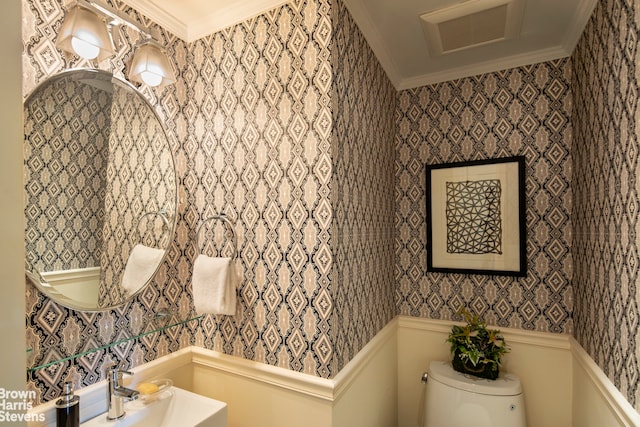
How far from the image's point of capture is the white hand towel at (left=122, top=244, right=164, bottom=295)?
1.26m

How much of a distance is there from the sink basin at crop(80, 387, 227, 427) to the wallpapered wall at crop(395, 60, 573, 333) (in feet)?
4.35

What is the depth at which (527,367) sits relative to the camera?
1.76m

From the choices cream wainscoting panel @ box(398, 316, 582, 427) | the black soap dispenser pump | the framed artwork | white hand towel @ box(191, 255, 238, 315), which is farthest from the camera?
the framed artwork

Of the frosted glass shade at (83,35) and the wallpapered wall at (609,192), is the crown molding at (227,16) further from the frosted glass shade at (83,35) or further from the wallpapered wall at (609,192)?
the wallpapered wall at (609,192)

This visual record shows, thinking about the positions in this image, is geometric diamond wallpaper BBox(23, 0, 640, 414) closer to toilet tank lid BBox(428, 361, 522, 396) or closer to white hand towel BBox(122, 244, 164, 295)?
white hand towel BBox(122, 244, 164, 295)

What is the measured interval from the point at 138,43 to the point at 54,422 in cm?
139

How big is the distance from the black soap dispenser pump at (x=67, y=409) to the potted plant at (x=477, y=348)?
1.74m

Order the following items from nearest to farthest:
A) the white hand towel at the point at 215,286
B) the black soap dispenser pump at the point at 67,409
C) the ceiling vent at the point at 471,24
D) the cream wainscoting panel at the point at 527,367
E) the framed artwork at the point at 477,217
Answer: the black soap dispenser pump at the point at 67,409
the white hand towel at the point at 215,286
the ceiling vent at the point at 471,24
the cream wainscoting panel at the point at 527,367
the framed artwork at the point at 477,217

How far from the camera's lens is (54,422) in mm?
986

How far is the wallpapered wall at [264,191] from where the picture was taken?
1139mm

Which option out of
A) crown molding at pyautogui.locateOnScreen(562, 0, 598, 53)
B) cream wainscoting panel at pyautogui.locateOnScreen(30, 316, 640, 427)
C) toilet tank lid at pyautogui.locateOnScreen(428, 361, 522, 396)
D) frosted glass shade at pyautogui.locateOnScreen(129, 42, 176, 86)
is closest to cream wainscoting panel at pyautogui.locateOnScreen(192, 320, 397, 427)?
cream wainscoting panel at pyautogui.locateOnScreen(30, 316, 640, 427)

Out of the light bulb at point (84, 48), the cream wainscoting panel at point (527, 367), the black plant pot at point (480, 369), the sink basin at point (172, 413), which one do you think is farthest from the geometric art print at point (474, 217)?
the light bulb at point (84, 48)

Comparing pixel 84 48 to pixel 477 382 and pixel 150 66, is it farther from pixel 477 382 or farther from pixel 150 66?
pixel 477 382

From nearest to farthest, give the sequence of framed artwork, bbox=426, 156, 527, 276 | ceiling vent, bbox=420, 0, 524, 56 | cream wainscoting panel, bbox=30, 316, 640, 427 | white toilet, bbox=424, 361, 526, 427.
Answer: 1. cream wainscoting panel, bbox=30, 316, 640, 427
2. ceiling vent, bbox=420, 0, 524, 56
3. white toilet, bbox=424, 361, 526, 427
4. framed artwork, bbox=426, 156, 527, 276
